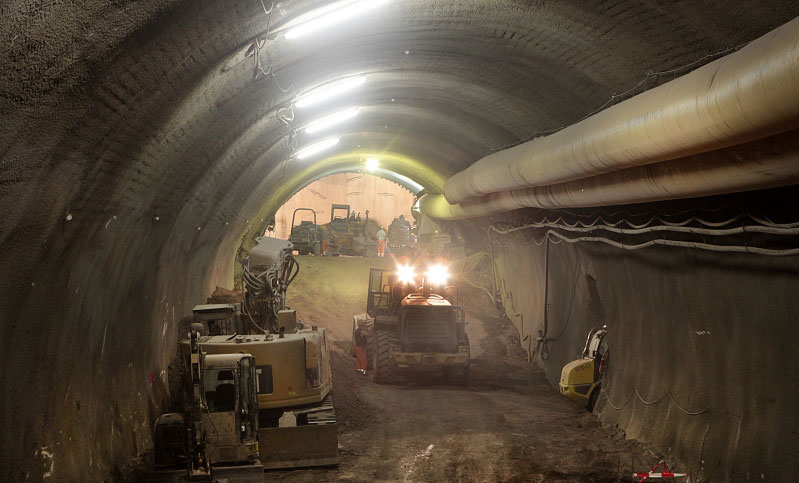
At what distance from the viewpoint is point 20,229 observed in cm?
476

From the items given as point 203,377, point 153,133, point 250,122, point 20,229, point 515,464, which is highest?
point 250,122

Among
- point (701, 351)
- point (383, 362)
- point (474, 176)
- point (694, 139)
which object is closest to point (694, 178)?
point (694, 139)

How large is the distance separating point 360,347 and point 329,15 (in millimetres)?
11155

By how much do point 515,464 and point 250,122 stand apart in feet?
18.9

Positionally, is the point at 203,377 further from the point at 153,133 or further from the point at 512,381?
the point at 512,381

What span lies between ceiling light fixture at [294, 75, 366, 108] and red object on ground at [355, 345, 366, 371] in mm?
7171

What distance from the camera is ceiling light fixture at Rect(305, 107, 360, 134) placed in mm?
13305

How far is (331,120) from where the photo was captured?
539 inches

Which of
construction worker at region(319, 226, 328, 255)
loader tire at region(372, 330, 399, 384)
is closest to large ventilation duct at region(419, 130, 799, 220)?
loader tire at region(372, 330, 399, 384)

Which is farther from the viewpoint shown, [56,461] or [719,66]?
[56,461]

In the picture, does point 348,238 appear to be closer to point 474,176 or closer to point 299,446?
point 474,176

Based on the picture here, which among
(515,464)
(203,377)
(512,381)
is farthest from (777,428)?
(512,381)

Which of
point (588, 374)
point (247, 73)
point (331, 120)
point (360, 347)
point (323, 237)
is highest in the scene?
point (331, 120)

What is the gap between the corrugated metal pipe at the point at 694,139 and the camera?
488 cm
